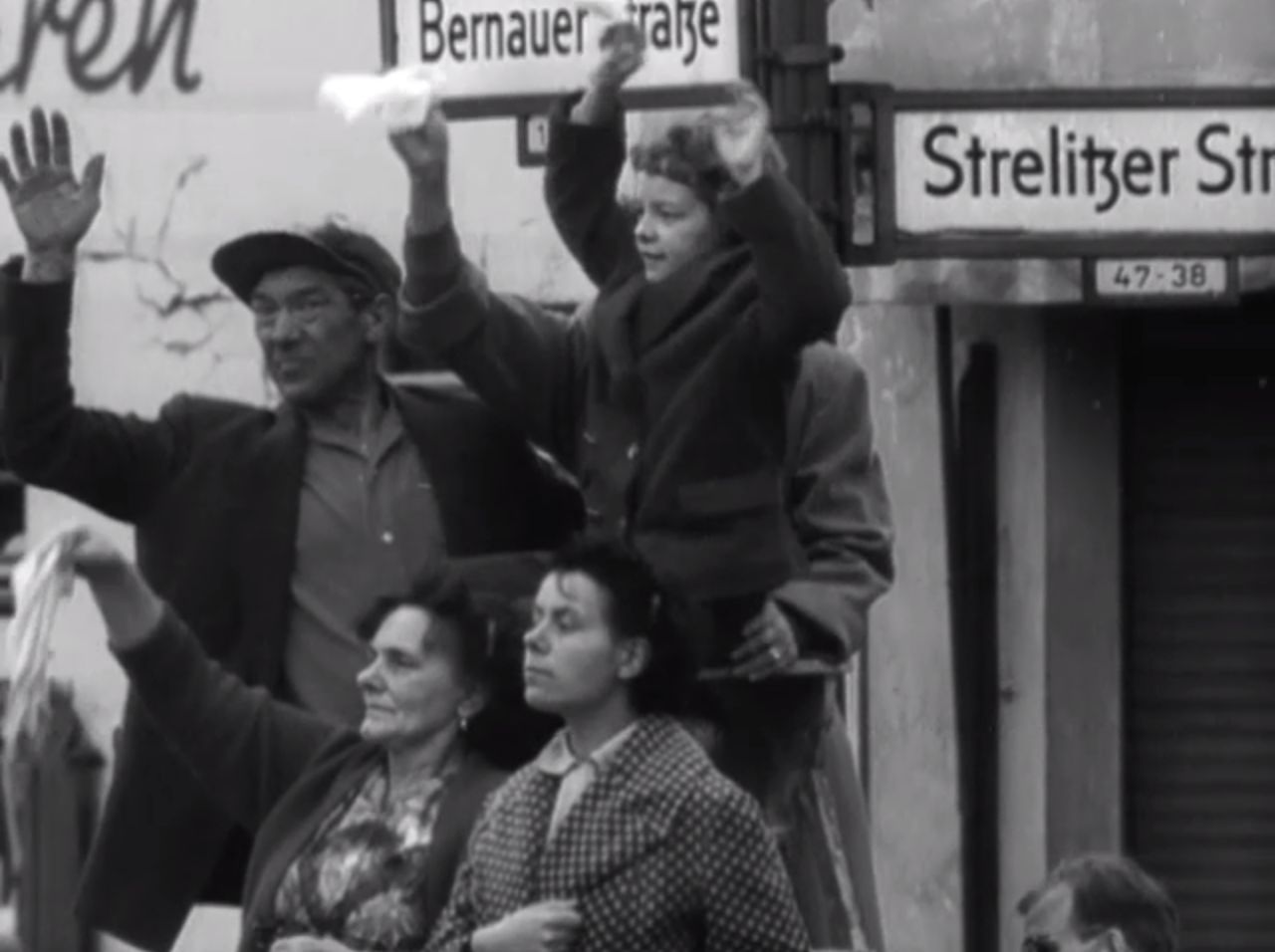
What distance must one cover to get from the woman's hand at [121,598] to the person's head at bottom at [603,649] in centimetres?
82

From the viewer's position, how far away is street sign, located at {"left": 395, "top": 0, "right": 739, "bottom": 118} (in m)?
10.1

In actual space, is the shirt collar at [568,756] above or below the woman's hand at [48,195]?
below

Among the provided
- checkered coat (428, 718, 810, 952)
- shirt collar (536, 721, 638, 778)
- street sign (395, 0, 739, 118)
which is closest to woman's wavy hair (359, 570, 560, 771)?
shirt collar (536, 721, 638, 778)

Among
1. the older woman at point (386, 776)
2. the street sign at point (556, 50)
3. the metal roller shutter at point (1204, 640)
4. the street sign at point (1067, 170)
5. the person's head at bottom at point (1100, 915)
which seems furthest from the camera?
the metal roller shutter at point (1204, 640)

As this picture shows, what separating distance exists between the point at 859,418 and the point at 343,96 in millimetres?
1079

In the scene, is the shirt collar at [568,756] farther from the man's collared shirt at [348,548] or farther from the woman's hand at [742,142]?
the man's collared shirt at [348,548]

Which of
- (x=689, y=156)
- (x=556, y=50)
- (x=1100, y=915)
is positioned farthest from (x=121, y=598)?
(x=556, y=50)

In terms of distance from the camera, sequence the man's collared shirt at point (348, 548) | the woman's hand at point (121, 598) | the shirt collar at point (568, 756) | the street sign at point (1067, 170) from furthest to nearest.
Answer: the street sign at point (1067, 170) < the man's collared shirt at point (348, 548) < the woman's hand at point (121, 598) < the shirt collar at point (568, 756)

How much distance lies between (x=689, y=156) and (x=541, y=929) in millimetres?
1234

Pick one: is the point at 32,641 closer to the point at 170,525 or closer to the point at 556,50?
the point at 170,525

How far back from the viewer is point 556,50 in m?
10.3

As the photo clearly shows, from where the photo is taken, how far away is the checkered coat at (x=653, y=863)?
7.89m

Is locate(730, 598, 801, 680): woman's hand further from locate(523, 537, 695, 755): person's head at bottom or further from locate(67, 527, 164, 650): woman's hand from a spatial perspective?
locate(67, 527, 164, 650): woman's hand

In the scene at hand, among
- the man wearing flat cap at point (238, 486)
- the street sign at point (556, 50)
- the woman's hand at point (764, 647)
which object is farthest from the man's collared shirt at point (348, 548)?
the woman's hand at point (764, 647)
